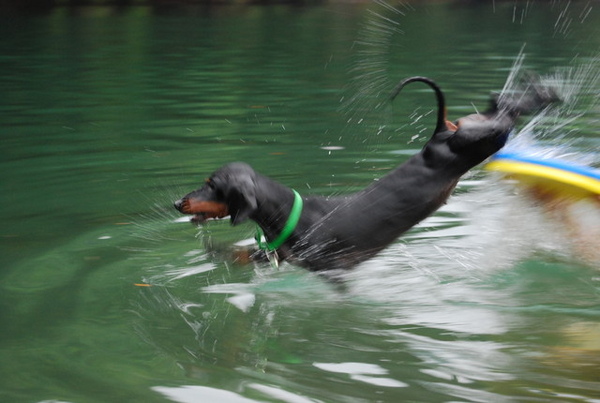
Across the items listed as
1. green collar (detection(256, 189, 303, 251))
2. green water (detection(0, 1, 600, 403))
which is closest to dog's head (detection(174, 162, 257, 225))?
green collar (detection(256, 189, 303, 251))

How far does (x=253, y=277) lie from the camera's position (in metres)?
4.93

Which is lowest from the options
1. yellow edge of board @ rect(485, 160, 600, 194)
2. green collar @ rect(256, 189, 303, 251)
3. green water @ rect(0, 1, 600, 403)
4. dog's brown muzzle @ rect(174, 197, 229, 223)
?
green water @ rect(0, 1, 600, 403)

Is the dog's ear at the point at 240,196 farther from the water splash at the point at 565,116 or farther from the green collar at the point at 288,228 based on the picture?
the water splash at the point at 565,116

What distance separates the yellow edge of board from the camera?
471cm

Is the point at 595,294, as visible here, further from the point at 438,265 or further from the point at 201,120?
the point at 201,120

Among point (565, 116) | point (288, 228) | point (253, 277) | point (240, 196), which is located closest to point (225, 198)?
point (240, 196)

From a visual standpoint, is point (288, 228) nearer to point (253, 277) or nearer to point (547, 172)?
point (253, 277)

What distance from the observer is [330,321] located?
4.29 metres

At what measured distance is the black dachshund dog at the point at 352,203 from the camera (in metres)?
4.39

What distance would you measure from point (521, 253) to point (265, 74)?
8.08m

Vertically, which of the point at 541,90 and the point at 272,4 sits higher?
the point at 541,90

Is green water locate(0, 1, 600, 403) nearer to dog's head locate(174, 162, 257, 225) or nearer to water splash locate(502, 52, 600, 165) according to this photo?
water splash locate(502, 52, 600, 165)

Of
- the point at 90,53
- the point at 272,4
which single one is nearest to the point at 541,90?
the point at 90,53

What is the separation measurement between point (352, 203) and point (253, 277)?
2.31ft
